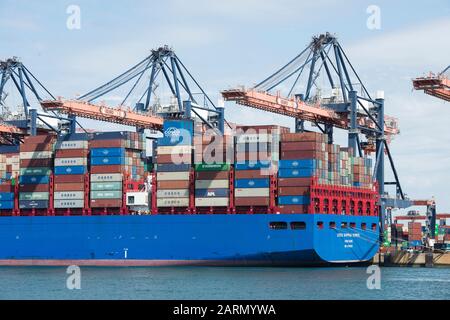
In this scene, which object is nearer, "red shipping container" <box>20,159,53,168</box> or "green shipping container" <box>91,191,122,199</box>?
"green shipping container" <box>91,191,122,199</box>

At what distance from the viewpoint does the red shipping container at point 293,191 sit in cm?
6406

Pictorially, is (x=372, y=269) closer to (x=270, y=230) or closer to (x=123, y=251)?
(x=270, y=230)

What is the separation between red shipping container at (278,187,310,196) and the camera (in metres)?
64.1

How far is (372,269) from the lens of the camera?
65.4 meters

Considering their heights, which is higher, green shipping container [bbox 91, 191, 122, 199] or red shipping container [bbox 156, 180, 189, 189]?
red shipping container [bbox 156, 180, 189, 189]

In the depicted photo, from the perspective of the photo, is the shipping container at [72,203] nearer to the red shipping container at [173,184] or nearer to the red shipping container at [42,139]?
the red shipping container at [42,139]

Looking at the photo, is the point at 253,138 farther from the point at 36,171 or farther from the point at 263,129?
the point at 36,171

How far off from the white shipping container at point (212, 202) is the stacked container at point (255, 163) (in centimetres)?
95

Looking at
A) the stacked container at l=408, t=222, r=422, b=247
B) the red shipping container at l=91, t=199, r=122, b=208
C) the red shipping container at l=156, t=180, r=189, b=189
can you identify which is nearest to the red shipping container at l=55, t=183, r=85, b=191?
the red shipping container at l=91, t=199, r=122, b=208

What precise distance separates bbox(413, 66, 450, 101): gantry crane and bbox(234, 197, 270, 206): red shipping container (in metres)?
15.9

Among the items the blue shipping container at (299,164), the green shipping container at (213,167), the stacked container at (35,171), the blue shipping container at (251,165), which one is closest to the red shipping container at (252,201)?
the blue shipping container at (251,165)

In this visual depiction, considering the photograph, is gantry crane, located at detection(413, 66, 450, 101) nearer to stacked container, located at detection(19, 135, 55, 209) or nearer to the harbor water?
the harbor water

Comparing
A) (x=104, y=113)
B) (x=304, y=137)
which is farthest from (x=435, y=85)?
(x=104, y=113)
